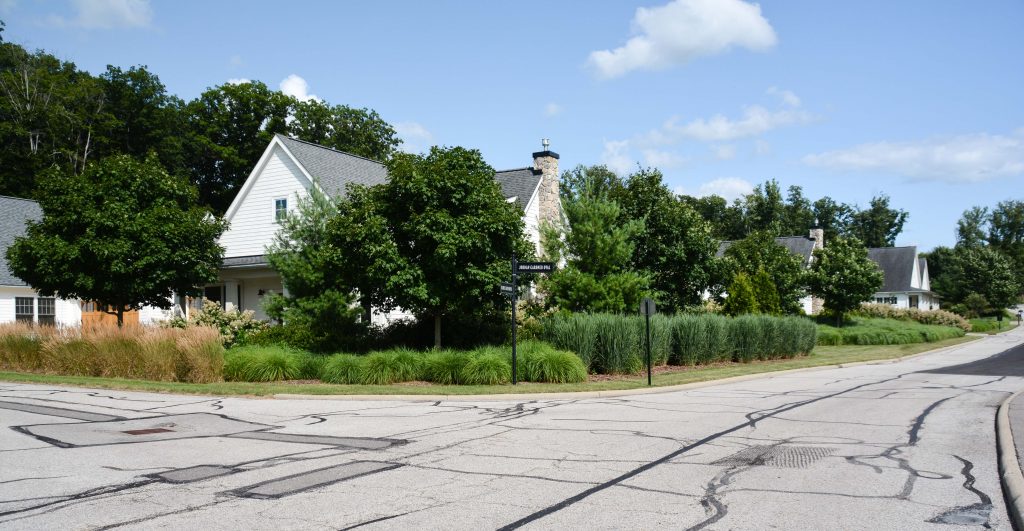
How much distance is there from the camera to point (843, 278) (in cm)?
4566

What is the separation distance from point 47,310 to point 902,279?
72.0 m

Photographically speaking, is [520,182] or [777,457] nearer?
[777,457]

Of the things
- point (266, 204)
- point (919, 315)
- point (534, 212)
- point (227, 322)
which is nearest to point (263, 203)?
point (266, 204)

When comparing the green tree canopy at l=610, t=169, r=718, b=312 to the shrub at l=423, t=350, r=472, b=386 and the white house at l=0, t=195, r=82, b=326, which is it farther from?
the white house at l=0, t=195, r=82, b=326

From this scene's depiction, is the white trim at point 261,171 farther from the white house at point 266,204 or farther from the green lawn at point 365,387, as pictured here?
the green lawn at point 365,387

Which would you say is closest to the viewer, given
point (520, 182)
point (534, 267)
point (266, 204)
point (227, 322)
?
point (534, 267)

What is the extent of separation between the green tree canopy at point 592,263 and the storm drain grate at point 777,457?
14186 mm

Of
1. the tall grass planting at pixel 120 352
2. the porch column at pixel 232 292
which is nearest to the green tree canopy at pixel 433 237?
the tall grass planting at pixel 120 352

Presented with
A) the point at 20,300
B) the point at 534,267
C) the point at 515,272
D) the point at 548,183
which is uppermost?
the point at 548,183

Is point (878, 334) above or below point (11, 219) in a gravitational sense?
below

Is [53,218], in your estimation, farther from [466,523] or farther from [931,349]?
[931,349]

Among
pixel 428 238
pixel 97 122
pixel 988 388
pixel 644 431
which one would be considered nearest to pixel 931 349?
pixel 988 388

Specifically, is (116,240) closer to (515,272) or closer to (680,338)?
(515,272)

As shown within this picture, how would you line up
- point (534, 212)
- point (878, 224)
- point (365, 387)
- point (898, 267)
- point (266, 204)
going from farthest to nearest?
point (878, 224) < point (898, 267) < point (534, 212) < point (266, 204) < point (365, 387)
